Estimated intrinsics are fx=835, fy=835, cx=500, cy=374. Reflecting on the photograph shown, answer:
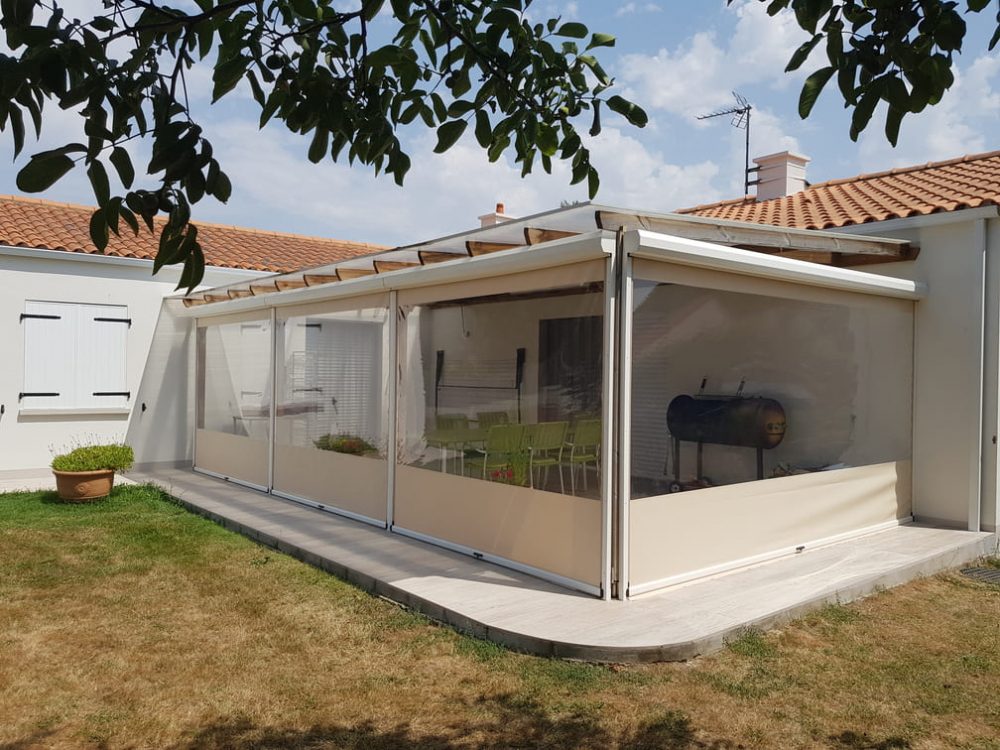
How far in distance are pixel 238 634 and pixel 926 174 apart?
33.5ft

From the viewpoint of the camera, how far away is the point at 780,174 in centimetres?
1354

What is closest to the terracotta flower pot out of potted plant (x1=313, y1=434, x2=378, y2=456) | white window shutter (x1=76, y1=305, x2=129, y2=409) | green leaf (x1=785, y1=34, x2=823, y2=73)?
white window shutter (x1=76, y1=305, x2=129, y2=409)

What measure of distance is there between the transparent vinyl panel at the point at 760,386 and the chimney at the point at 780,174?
227 inches

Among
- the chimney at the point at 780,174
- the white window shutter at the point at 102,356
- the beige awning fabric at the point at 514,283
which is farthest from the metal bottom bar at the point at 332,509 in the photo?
the chimney at the point at 780,174

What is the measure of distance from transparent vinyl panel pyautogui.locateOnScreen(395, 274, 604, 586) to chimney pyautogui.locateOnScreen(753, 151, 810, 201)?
832cm

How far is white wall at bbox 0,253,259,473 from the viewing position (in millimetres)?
11195

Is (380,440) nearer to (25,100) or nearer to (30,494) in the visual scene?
(30,494)

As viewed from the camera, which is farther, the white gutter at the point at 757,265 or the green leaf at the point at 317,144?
the white gutter at the point at 757,265

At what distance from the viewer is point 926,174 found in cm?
1102

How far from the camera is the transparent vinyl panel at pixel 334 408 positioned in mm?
8125

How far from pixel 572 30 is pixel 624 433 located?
11.7 ft

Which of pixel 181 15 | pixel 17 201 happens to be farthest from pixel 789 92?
pixel 17 201

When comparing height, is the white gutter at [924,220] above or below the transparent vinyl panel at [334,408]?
above

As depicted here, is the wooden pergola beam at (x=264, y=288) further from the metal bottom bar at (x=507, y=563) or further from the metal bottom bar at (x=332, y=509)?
the metal bottom bar at (x=507, y=563)
